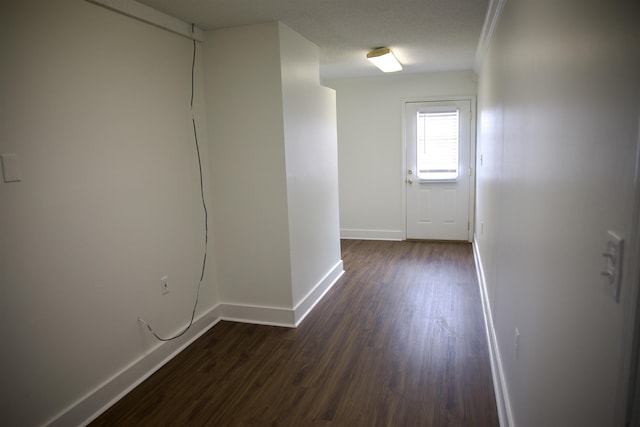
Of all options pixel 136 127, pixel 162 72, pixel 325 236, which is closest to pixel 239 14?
pixel 162 72

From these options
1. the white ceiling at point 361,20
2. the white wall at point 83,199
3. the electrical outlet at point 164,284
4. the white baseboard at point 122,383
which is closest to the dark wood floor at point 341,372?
the white baseboard at point 122,383

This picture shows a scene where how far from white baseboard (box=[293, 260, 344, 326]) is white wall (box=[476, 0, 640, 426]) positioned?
1.79 meters

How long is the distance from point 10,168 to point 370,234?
16.3 feet

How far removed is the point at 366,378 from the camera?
258 cm

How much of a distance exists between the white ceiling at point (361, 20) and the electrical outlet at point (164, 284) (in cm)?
178

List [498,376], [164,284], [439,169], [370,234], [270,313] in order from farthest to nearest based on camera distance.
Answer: [370,234], [439,169], [270,313], [164,284], [498,376]

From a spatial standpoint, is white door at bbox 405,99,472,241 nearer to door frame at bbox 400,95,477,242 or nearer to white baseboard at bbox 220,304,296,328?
door frame at bbox 400,95,477,242

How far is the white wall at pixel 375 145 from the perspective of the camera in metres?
5.84

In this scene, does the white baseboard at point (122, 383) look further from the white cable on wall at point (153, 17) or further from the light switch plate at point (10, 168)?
the white cable on wall at point (153, 17)

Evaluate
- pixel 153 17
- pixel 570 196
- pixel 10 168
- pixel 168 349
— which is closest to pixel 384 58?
pixel 153 17

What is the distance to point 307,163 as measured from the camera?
11.9ft

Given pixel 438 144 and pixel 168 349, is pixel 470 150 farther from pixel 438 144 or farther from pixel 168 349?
pixel 168 349

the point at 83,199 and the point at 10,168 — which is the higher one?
the point at 10,168

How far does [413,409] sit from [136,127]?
2320 millimetres
